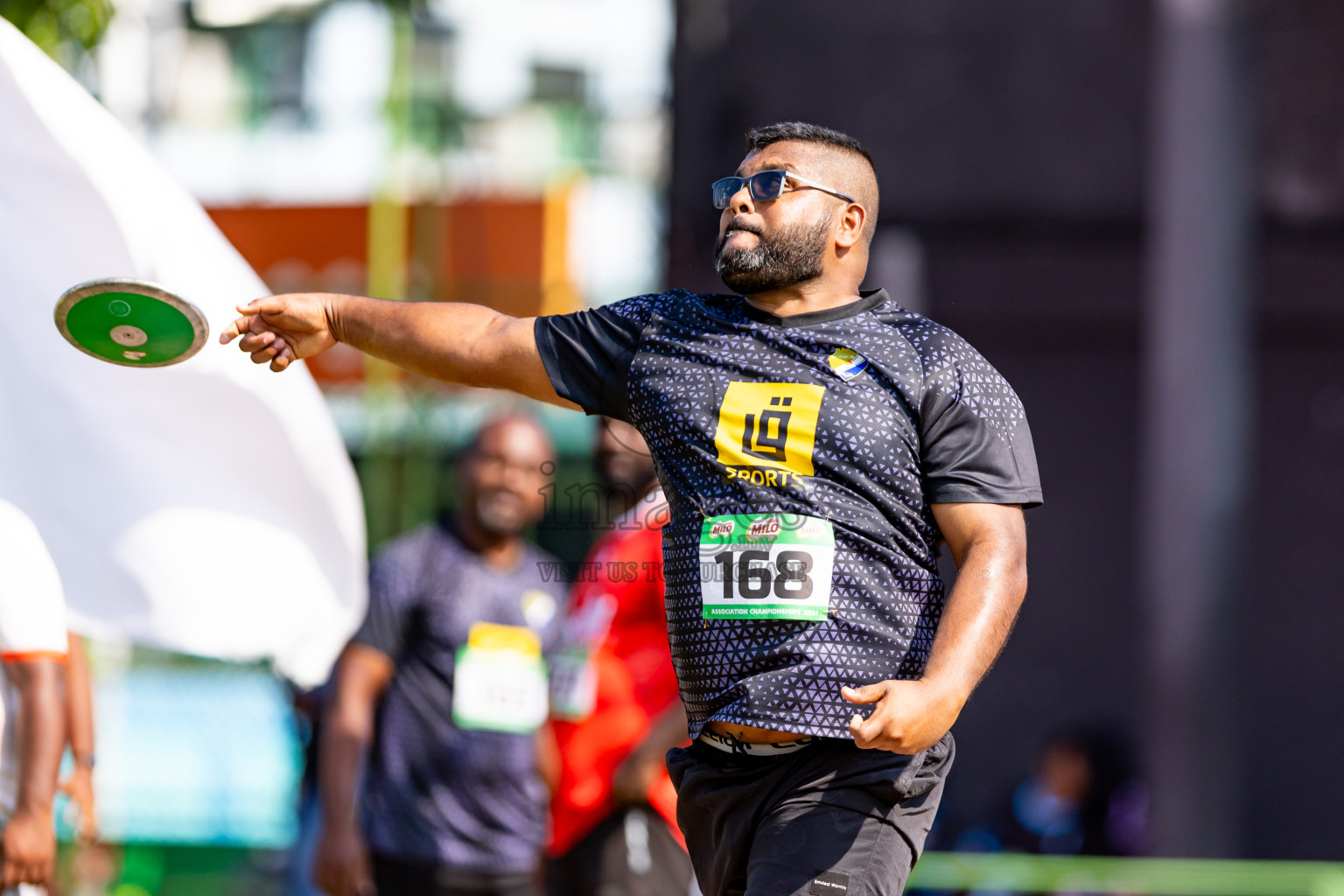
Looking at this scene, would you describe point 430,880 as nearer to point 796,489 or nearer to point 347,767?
point 347,767

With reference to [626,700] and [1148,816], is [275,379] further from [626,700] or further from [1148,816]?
[1148,816]

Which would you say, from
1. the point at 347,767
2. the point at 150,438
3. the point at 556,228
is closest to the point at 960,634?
the point at 150,438

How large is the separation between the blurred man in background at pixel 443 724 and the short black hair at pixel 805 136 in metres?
3.02

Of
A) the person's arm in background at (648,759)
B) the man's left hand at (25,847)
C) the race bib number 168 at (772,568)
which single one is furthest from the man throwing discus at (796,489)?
the person's arm in background at (648,759)

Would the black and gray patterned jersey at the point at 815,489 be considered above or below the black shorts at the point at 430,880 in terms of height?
above

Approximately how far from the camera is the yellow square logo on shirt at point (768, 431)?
3.22 metres

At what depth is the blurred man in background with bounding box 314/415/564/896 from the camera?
6.05 metres

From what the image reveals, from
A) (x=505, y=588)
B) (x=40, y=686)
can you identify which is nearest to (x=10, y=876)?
(x=40, y=686)

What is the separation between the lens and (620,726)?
5.82 meters

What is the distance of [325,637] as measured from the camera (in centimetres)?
464

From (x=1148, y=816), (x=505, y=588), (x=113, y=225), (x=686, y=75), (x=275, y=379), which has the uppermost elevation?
(x=686, y=75)

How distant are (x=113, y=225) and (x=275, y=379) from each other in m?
0.61

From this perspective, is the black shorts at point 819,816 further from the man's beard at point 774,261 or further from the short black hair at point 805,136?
the short black hair at point 805,136

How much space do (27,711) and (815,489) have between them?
213 centimetres
